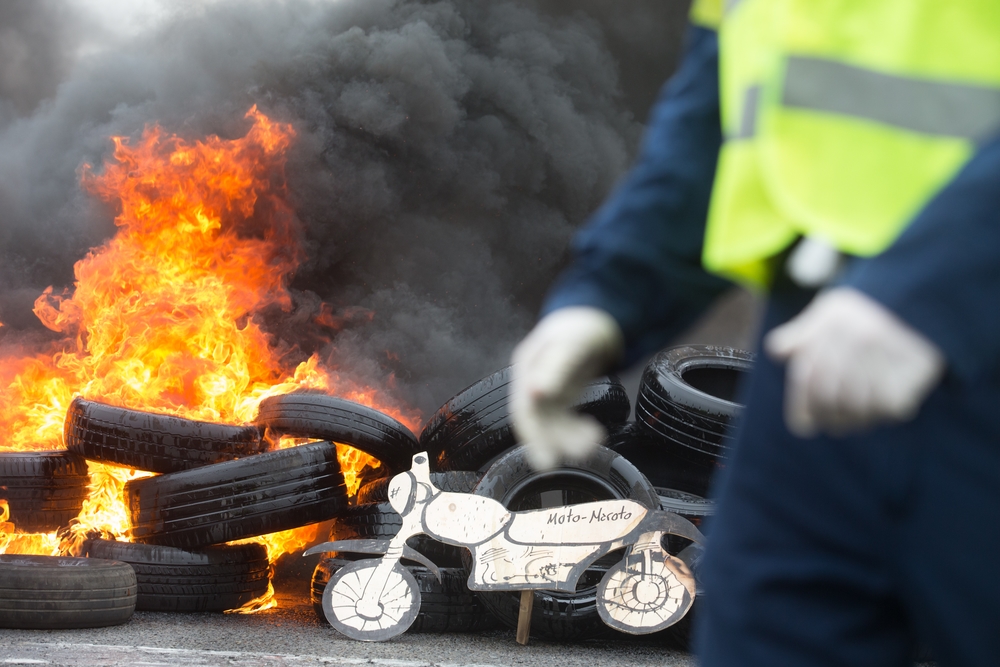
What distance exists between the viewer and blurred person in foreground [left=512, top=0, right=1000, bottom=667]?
492mm

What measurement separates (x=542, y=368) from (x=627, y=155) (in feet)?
35.3

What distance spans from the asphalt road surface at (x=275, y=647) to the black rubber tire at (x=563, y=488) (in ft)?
0.38

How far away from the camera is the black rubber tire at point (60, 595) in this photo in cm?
366

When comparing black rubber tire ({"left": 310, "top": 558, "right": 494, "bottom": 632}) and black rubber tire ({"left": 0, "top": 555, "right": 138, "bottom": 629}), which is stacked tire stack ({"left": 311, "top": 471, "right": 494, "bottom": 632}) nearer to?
black rubber tire ({"left": 310, "top": 558, "right": 494, "bottom": 632})

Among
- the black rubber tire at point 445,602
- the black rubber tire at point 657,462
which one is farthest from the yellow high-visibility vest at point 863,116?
the black rubber tire at point 657,462

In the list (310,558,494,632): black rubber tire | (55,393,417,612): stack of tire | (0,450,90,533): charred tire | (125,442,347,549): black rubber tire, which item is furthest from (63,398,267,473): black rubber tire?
(310,558,494,632): black rubber tire

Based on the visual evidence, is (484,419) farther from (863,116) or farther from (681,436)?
(863,116)

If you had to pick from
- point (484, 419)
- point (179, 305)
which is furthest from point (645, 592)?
point (179, 305)

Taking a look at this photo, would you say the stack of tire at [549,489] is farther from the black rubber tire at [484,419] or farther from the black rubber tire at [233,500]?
the black rubber tire at [233,500]

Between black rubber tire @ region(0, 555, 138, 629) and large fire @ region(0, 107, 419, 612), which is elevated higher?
large fire @ region(0, 107, 419, 612)

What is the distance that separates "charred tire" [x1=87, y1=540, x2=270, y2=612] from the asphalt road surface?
0.07 metres

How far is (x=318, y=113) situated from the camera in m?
10.3

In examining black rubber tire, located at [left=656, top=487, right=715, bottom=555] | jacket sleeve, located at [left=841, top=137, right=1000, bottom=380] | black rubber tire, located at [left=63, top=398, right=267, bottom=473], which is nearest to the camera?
jacket sleeve, located at [left=841, top=137, right=1000, bottom=380]

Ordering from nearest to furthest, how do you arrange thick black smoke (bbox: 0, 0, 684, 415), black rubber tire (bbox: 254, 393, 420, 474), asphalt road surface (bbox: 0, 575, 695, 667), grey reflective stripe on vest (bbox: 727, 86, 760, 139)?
grey reflective stripe on vest (bbox: 727, 86, 760, 139) < asphalt road surface (bbox: 0, 575, 695, 667) < black rubber tire (bbox: 254, 393, 420, 474) < thick black smoke (bbox: 0, 0, 684, 415)
